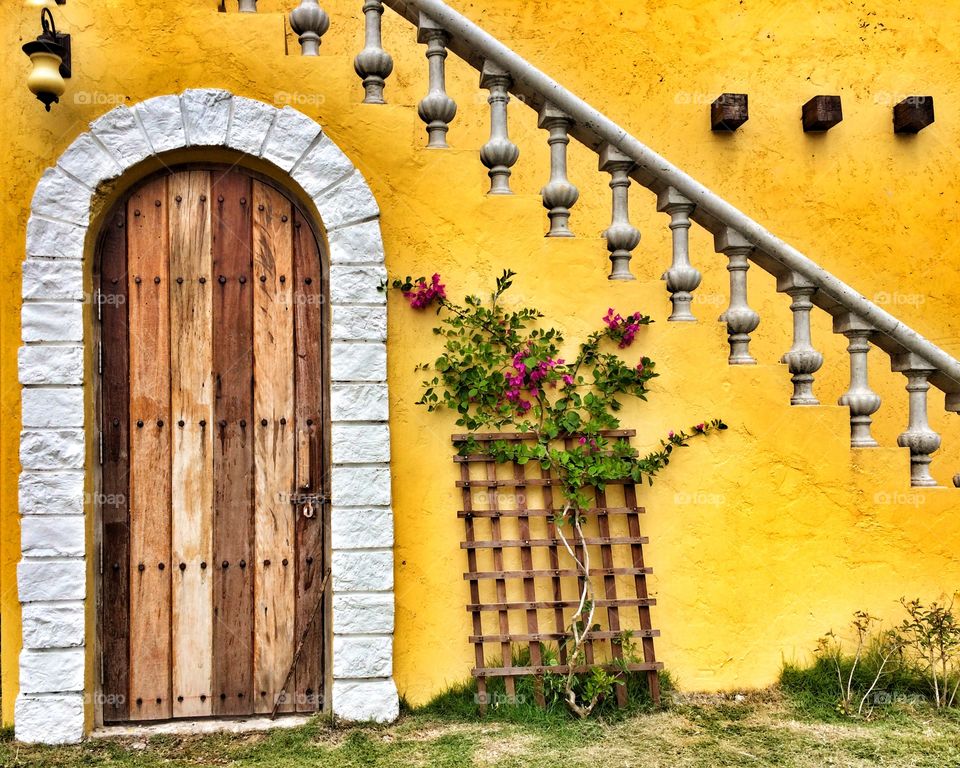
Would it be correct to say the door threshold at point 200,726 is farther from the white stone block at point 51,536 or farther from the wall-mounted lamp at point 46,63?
the wall-mounted lamp at point 46,63

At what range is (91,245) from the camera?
3432mm

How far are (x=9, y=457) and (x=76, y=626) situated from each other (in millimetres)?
796

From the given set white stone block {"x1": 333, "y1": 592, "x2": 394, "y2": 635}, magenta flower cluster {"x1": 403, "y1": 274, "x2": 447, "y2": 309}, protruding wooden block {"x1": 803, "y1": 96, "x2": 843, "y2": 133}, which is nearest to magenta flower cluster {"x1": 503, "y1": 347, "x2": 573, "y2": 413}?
magenta flower cluster {"x1": 403, "y1": 274, "x2": 447, "y2": 309}

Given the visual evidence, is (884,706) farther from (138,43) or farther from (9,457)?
(138,43)

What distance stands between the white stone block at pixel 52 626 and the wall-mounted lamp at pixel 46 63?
2.14 m

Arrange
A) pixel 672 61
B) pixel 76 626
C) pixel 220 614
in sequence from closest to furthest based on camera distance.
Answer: pixel 76 626
pixel 220 614
pixel 672 61

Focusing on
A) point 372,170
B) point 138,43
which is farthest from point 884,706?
point 138,43

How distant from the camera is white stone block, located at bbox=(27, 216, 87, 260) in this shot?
10.8ft

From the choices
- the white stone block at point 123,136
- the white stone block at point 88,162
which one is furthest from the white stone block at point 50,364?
the white stone block at point 123,136

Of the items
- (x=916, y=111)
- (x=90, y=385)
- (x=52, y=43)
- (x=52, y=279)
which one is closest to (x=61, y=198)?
(x=52, y=279)

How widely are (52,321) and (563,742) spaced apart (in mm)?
2788

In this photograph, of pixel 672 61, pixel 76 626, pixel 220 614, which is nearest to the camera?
pixel 76 626

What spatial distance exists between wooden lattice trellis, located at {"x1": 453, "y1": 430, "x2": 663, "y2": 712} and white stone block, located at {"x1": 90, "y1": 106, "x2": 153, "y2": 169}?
1885 millimetres

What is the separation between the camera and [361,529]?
133 inches
